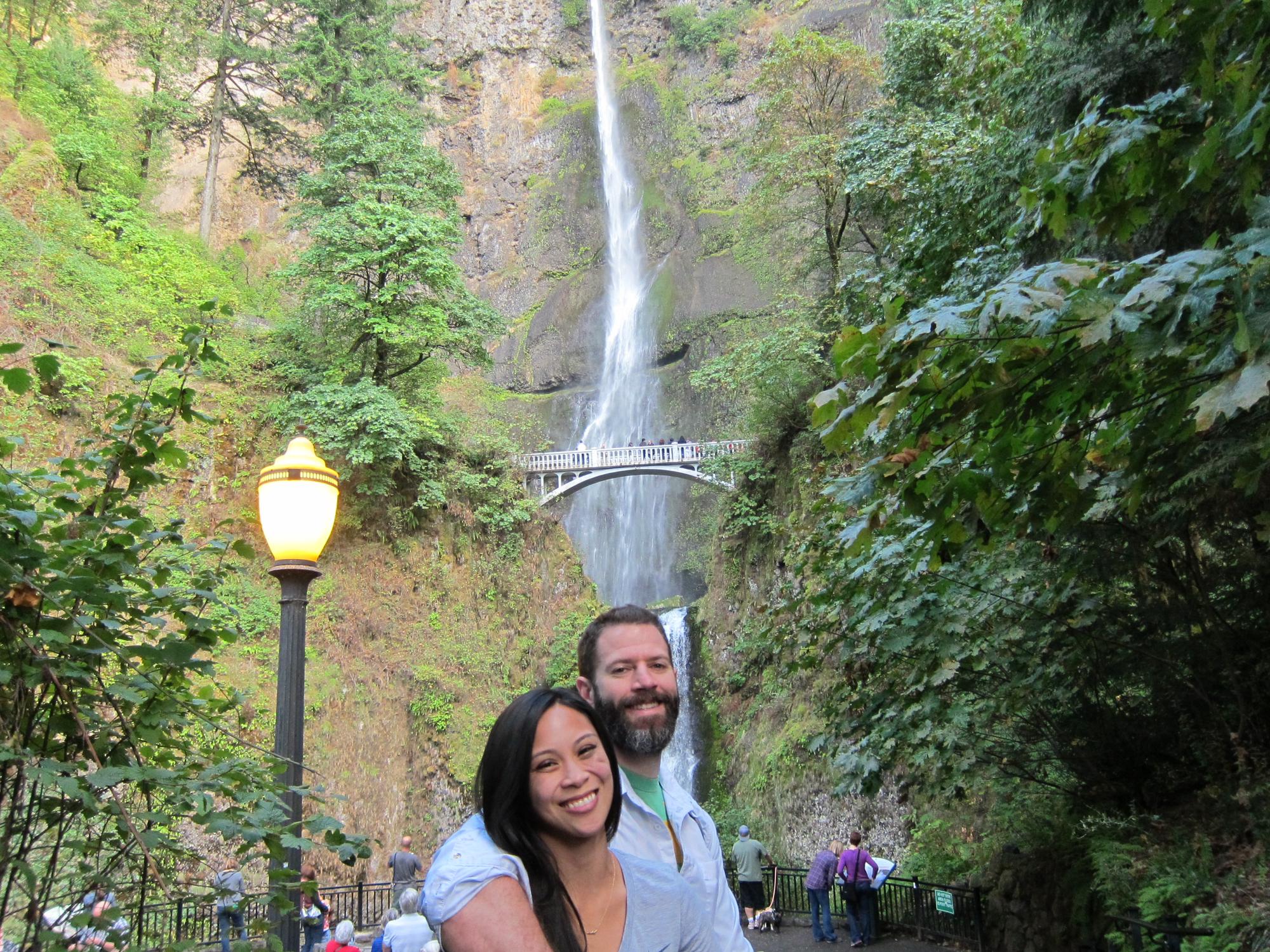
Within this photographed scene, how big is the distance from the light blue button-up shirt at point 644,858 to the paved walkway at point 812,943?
8.93 m

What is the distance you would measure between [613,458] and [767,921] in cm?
2219

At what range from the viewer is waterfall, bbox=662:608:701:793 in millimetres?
23844

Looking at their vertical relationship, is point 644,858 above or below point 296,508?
below

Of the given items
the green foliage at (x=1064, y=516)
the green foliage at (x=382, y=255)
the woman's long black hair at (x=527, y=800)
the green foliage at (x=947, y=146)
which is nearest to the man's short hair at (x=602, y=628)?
the woman's long black hair at (x=527, y=800)

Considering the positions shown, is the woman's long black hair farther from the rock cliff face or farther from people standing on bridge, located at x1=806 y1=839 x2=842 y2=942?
the rock cliff face

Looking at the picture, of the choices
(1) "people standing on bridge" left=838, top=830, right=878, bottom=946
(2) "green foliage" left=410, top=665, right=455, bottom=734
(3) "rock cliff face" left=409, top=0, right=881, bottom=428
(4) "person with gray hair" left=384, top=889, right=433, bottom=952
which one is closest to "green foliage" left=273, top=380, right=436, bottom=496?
(2) "green foliage" left=410, top=665, right=455, bottom=734

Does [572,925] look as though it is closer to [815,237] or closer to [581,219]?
[815,237]

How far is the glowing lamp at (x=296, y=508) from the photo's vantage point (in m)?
4.79

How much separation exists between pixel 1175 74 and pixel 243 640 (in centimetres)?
1795

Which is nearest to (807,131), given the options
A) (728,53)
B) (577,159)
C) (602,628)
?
(602,628)

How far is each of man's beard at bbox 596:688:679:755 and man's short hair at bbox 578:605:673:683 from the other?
13cm

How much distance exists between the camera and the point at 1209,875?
6.02m

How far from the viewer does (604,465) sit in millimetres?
33156

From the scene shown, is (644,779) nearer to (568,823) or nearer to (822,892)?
(568,823)
